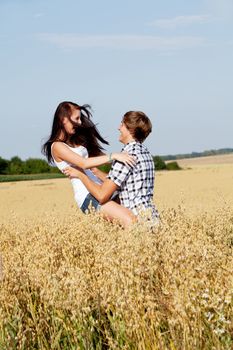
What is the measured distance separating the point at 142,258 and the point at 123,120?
9.34 feet

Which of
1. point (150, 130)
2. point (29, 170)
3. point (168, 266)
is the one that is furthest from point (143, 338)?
point (29, 170)

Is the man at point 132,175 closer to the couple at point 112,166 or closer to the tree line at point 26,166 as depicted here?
the couple at point 112,166

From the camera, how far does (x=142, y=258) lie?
14.3ft

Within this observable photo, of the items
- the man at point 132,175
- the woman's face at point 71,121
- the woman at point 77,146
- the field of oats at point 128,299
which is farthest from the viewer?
the woman's face at point 71,121

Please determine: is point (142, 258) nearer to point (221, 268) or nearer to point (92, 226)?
point (221, 268)

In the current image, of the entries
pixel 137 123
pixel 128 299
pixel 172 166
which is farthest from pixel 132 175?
pixel 172 166

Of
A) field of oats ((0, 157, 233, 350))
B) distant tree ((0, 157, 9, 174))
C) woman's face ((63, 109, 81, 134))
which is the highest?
woman's face ((63, 109, 81, 134))

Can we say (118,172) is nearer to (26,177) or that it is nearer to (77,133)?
(77,133)

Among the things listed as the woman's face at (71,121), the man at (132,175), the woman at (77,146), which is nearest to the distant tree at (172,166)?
the woman at (77,146)

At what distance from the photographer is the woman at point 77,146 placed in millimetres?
7153

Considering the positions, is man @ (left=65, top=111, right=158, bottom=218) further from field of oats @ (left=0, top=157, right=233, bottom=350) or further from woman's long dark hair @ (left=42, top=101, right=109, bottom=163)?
field of oats @ (left=0, top=157, right=233, bottom=350)

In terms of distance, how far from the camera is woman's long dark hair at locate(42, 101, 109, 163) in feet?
24.4

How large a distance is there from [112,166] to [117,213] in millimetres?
418

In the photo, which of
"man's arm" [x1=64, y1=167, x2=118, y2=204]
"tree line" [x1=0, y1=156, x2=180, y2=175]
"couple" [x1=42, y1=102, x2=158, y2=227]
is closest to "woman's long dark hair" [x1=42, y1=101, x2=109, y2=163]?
"couple" [x1=42, y1=102, x2=158, y2=227]
